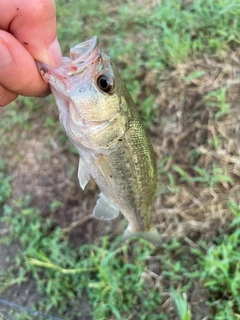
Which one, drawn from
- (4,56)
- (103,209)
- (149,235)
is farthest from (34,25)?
(149,235)

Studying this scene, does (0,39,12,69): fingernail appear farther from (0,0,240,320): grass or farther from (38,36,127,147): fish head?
(0,0,240,320): grass

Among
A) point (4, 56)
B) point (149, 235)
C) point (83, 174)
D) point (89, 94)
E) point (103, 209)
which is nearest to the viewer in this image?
point (4, 56)

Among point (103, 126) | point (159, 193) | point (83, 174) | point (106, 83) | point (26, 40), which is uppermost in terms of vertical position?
point (26, 40)

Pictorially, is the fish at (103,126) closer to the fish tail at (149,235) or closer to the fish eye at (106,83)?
the fish eye at (106,83)

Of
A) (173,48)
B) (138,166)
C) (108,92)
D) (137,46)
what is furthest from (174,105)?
(108,92)

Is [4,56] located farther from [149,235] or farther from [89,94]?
[149,235]

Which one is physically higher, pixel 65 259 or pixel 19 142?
pixel 19 142

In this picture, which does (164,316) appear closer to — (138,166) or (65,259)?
(65,259)
